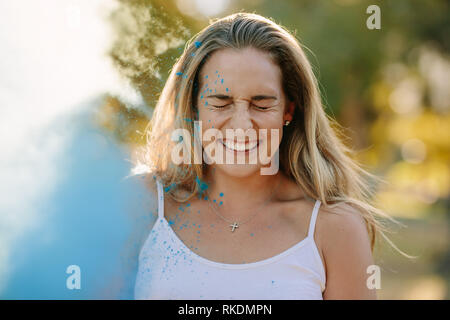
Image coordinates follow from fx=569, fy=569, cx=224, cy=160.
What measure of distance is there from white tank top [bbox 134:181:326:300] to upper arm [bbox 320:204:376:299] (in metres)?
0.04

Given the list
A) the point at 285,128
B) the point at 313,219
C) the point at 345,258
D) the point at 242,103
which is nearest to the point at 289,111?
the point at 285,128

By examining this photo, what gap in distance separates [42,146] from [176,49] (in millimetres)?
696

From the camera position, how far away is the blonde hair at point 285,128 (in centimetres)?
221

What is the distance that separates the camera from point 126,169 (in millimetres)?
2402

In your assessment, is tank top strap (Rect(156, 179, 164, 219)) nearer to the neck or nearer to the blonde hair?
Result: the blonde hair

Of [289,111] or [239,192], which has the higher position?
[289,111]

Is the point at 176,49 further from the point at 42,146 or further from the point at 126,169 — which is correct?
the point at 42,146

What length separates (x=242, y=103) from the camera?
209cm

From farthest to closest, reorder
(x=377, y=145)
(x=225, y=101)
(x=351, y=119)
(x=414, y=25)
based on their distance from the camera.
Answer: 1. (x=377, y=145)
2. (x=351, y=119)
3. (x=414, y=25)
4. (x=225, y=101)

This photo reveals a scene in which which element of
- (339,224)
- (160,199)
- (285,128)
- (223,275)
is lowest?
(223,275)

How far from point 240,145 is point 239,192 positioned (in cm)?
27

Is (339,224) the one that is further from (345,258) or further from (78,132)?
(78,132)
